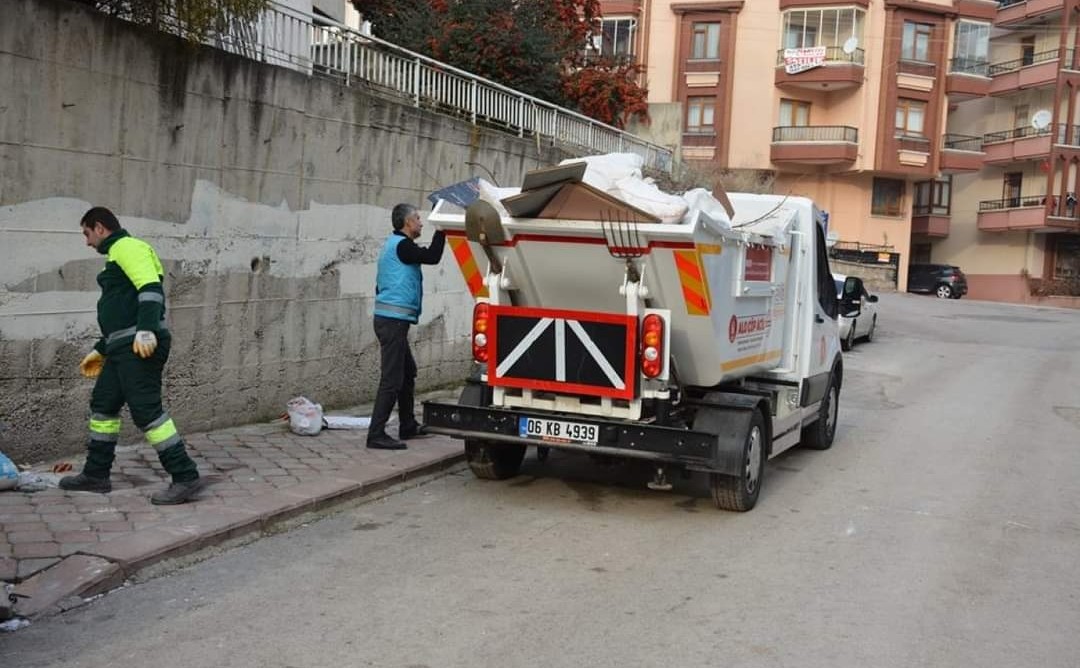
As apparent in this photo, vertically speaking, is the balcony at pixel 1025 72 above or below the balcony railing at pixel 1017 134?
above

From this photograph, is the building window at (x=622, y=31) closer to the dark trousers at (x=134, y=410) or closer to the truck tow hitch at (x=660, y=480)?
the truck tow hitch at (x=660, y=480)

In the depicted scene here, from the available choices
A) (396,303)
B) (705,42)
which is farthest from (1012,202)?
(396,303)

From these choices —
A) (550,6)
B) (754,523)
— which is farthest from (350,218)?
(550,6)

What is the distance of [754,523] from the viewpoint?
721cm

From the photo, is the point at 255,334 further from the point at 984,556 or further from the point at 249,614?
the point at 984,556

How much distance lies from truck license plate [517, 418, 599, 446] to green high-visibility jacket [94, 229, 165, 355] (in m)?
2.50

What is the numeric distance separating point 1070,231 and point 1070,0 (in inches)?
394

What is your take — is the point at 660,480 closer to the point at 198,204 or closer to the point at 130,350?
the point at 130,350

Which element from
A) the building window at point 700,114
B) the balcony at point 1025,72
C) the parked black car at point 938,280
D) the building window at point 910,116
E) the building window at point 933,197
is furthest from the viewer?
the building window at point 933,197

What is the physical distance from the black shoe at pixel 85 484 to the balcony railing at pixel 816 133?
4092cm

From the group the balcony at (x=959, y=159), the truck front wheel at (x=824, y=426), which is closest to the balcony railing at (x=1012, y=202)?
the balcony at (x=959, y=159)

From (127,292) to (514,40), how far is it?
11908 millimetres

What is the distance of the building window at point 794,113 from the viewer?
44.9 meters

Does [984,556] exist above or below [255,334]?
below
